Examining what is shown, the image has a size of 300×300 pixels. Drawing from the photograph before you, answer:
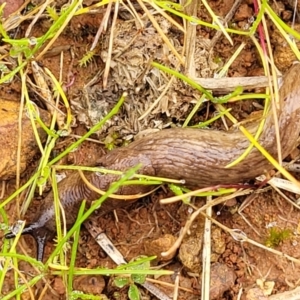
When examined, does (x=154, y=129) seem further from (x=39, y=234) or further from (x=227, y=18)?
(x=39, y=234)

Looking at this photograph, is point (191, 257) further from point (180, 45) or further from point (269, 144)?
point (180, 45)

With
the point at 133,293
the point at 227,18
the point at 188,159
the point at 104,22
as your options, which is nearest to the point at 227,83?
the point at 227,18

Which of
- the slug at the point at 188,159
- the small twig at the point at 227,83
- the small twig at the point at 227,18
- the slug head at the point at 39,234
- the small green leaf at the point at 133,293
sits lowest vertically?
the small green leaf at the point at 133,293

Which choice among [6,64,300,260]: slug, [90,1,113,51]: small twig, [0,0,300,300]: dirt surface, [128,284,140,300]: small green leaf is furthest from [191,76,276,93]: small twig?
[128,284,140,300]: small green leaf

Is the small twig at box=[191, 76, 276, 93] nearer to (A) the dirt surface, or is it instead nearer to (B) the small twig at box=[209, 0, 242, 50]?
(A) the dirt surface

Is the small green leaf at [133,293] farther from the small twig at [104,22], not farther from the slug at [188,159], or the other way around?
the small twig at [104,22]

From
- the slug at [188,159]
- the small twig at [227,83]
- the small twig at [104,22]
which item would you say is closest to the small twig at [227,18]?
the small twig at [227,83]

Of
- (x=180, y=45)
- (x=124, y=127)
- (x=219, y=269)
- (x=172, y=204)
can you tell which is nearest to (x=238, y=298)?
(x=219, y=269)
